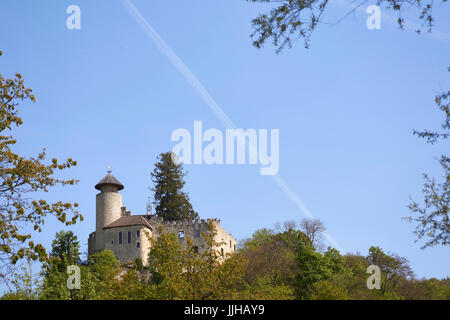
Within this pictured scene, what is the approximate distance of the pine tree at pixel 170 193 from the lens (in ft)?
210

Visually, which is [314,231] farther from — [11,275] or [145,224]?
[11,275]

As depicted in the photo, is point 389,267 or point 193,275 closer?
point 193,275

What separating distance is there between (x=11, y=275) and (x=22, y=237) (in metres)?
1.37

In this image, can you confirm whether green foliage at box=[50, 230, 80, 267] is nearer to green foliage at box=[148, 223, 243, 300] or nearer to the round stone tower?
the round stone tower

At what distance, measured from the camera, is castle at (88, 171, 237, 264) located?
5456 cm

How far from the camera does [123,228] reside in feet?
182

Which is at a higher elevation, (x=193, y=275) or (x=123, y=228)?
(x=123, y=228)

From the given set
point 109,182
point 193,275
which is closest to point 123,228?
point 109,182

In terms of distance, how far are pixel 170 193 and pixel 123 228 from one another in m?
11.0

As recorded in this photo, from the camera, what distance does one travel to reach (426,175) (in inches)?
736

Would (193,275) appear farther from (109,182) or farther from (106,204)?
(109,182)

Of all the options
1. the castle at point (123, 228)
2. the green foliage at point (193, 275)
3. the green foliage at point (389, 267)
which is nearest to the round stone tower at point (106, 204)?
the castle at point (123, 228)

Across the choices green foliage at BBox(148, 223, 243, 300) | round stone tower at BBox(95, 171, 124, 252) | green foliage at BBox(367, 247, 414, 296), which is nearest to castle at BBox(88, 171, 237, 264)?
round stone tower at BBox(95, 171, 124, 252)

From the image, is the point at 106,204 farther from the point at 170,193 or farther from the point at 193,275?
the point at 193,275
